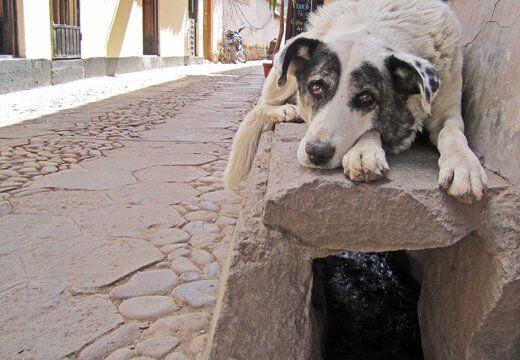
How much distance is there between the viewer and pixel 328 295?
100 inches

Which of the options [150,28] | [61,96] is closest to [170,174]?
[61,96]

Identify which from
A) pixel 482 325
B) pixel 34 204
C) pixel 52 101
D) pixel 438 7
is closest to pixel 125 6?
pixel 52 101

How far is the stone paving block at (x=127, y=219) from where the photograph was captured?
285cm

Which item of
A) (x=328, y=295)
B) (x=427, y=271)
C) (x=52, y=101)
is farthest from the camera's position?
(x=52, y=101)

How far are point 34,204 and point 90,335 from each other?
5.08ft

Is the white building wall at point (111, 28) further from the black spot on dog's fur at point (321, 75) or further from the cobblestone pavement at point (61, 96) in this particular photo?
the black spot on dog's fur at point (321, 75)

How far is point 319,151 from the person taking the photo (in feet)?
5.93

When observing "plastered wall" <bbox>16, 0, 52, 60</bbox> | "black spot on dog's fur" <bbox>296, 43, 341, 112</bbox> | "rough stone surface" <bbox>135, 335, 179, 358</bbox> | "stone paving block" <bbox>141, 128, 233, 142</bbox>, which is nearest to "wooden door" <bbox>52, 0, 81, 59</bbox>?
"plastered wall" <bbox>16, 0, 52, 60</bbox>

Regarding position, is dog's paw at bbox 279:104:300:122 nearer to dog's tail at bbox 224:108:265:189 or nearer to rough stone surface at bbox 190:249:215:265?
dog's tail at bbox 224:108:265:189

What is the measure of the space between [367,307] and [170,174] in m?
2.04

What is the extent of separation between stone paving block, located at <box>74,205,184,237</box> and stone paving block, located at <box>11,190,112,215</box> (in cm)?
11

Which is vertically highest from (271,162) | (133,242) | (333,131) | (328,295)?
(333,131)

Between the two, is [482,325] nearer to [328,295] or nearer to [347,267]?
[328,295]

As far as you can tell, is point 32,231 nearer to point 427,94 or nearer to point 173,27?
point 427,94
